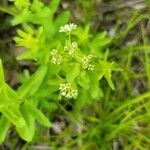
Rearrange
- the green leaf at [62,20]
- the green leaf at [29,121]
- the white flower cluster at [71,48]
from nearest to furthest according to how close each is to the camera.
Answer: the white flower cluster at [71,48]
the green leaf at [29,121]
the green leaf at [62,20]

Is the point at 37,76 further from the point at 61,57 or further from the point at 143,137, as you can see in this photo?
the point at 143,137

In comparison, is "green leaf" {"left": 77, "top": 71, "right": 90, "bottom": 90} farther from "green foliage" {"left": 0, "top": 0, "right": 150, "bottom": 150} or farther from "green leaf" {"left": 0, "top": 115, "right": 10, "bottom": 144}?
"green leaf" {"left": 0, "top": 115, "right": 10, "bottom": 144}

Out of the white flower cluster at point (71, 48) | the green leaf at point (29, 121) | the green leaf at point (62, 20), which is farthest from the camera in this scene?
the green leaf at point (62, 20)

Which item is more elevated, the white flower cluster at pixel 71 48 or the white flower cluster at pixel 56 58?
the white flower cluster at pixel 71 48

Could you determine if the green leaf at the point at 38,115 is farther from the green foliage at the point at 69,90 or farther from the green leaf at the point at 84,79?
the green leaf at the point at 84,79

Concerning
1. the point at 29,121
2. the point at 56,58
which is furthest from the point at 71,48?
the point at 29,121

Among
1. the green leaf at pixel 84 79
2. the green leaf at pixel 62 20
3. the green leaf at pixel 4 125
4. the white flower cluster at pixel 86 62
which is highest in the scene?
the green leaf at pixel 62 20

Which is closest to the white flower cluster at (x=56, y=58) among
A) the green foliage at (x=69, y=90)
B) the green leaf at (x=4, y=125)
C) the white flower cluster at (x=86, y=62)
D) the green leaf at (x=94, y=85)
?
the green foliage at (x=69, y=90)

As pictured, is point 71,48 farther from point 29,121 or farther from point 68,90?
point 29,121

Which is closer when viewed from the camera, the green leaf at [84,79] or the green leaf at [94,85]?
the green leaf at [84,79]

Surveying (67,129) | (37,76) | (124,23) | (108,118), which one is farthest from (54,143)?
(124,23)
